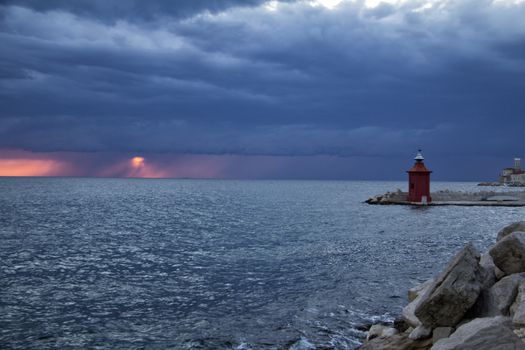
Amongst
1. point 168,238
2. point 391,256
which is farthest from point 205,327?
point 168,238

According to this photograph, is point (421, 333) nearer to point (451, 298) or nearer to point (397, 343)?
point (397, 343)

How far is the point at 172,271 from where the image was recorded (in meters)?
24.4

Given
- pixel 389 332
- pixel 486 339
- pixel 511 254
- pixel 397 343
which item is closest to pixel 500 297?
pixel 511 254

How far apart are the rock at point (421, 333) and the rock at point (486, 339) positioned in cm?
279

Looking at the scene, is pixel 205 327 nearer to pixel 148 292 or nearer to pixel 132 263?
pixel 148 292

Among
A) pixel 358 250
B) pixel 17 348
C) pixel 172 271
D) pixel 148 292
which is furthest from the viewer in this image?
pixel 358 250

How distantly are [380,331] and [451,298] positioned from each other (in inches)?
132

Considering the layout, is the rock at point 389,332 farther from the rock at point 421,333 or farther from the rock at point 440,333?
the rock at point 440,333

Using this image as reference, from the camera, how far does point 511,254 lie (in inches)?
504

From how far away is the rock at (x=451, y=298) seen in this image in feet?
35.2

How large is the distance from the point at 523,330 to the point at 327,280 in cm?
1310

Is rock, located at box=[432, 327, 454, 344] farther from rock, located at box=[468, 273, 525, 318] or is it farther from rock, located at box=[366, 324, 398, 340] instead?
rock, located at box=[366, 324, 398, 340]

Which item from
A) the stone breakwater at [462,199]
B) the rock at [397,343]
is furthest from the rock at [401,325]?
the stone breakwater at [462,199]

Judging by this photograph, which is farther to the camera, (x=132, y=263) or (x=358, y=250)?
(x=358, y=250)
